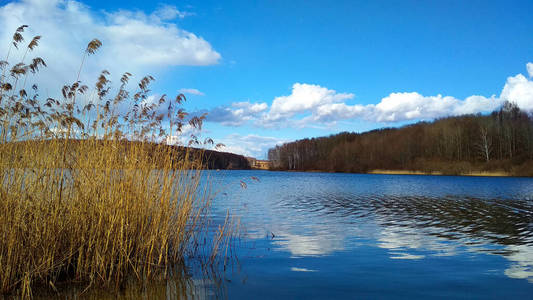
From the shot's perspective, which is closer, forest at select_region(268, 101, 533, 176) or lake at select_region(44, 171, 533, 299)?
lake at select_region(44, 171, 533, 299)

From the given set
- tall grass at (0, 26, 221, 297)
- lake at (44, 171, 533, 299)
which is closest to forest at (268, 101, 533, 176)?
lake at (44, 171, 533, 299)

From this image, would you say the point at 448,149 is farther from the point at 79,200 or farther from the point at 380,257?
the point at 79,200

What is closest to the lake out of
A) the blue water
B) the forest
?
the blue water

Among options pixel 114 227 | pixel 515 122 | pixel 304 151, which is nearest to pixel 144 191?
pixel 114 227

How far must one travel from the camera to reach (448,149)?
82.2m

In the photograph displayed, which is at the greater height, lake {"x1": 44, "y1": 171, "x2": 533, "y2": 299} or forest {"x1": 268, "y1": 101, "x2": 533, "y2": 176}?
forest {"x1": 268, "y1": 101, "x2": 533, "y2": 176}

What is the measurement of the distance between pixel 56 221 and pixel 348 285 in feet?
15.9

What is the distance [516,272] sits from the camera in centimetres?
702

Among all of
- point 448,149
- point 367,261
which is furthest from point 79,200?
point 448,149

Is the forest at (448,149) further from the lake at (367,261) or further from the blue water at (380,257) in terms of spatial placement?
the lake at (367,261)

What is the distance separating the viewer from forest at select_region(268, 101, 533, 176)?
232 ft

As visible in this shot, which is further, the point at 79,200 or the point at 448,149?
the point at 448,149

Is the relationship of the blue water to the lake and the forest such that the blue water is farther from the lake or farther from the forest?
the forest

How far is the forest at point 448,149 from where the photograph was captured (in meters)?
70.8
